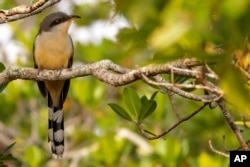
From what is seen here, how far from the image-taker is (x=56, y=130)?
4.95 m

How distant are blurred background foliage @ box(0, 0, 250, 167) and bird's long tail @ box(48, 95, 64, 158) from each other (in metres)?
0.48

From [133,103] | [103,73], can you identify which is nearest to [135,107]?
[133,103]

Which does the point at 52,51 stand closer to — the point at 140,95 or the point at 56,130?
the point at 56,130

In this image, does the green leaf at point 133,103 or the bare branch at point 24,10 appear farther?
the green leaf at point 133,103

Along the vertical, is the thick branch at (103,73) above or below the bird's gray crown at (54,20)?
above

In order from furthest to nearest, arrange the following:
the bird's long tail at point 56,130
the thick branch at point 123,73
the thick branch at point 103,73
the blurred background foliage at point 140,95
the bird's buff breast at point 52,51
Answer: the bird's long tail at point 56,130
the bird's buff breast at point 52,51
the thick branch at point 103,73
the thick branch at point 123,73
the blurred background foliage at point 140,95

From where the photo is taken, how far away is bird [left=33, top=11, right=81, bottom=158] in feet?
14.7

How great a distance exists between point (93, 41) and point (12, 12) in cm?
428

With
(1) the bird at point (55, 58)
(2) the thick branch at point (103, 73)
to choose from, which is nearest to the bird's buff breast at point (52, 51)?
Answer: (1) the bird at point (55, 58)

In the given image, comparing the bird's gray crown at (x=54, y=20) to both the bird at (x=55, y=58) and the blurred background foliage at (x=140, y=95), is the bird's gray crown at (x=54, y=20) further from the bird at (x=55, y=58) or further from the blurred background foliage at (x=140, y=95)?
the blurred background foliage at (x=140, y=95)

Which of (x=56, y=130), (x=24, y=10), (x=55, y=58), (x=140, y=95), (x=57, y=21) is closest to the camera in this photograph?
(x=24, y=10)

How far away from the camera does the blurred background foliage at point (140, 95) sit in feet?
2.62

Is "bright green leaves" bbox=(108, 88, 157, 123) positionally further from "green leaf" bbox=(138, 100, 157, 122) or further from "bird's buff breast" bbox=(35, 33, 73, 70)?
"bird's buff breast" bbox=(35, 33, 73, 70)

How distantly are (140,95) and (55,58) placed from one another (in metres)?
1.68
